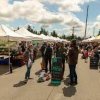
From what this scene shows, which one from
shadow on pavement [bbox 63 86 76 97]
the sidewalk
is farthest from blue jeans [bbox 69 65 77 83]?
shadow on pavement [bbox 63 86 76 97]

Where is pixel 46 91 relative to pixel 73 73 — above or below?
below

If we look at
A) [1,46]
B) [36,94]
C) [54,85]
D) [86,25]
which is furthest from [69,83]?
[86,25]

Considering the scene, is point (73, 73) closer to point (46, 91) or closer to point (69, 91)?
point (69, 91)

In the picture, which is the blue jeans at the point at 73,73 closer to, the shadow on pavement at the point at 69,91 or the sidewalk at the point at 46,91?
the sidewalk at the point at 46,91

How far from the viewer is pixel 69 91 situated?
37.0 feet

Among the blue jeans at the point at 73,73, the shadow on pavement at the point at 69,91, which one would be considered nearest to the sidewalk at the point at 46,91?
the shadow on pavement at the point at 69,91

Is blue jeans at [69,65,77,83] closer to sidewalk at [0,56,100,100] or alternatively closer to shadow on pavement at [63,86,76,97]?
sidewalk at [0,56,100,100]

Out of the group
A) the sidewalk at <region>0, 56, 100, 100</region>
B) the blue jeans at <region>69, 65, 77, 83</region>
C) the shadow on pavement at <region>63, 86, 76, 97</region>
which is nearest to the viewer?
the sidewalk at <region>0, 56, 100, 100</region>

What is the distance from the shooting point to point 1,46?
3653 centimetres

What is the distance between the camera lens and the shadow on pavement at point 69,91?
10.7m

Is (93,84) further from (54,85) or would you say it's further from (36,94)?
(36,94)

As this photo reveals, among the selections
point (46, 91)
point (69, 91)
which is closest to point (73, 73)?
point (69, 91)

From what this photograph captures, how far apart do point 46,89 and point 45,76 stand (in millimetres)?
2810

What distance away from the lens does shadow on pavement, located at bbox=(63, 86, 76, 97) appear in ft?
35.1
